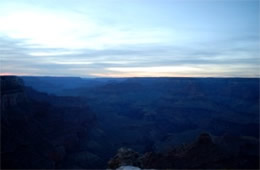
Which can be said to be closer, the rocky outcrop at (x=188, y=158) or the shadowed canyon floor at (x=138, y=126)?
the rocky outcrop at (x=188, y=158)

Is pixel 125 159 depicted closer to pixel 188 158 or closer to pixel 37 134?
pixel 188 158

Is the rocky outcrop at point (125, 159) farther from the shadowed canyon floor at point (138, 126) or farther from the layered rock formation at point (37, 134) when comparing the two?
the layered rock formation at point (37, 134)

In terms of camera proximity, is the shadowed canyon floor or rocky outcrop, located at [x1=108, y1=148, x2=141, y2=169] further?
the shadowed canyon floor

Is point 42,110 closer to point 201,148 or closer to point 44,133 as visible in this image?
point 44,133

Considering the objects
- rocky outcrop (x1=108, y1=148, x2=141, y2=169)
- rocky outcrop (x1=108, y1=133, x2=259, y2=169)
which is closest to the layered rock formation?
rocky outcrop (x1=108, y1=148, x2=141, y2=169)

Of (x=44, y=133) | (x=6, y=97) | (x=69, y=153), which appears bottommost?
(x=69, y=153)

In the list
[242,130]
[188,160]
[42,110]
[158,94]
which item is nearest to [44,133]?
[42,110]

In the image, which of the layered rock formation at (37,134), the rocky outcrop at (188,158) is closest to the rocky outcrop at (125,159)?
the rocky outcrop at (188,158)

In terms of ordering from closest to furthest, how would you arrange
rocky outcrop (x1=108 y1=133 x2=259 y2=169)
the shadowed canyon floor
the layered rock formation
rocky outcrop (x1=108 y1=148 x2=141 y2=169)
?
rocky outcrop (x1=108 y1=148 x2=141 y2=169), rocky outcrop (x1=108 y1=133 x2=259 y2=169), the shadowed canyon floor, the layered rock formation

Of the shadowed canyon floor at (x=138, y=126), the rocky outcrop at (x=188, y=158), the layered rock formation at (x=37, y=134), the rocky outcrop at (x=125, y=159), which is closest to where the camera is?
the rocky outcrop at (x=125, y=159)

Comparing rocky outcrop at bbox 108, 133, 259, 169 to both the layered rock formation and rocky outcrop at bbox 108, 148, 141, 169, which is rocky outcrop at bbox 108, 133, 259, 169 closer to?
rocky outcrop at bbox 108, 148, 141, 169

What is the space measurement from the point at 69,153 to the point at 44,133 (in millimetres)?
4222

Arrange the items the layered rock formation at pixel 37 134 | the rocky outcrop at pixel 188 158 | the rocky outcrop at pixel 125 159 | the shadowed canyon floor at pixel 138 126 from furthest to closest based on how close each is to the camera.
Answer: the layered rock formation at pixel 37 134
the shadowed canyon floor at pixel 138 126
the rocky outcrop at pixel 188 158
the rocky outcrop at pixel 125 159

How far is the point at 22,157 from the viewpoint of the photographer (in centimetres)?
3094
